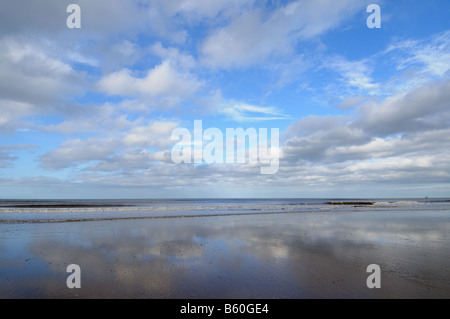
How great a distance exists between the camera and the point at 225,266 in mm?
11328

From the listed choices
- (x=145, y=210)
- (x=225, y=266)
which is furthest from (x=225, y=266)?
(x=145, y=210)

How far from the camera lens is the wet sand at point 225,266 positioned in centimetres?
844

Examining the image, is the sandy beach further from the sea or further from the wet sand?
the sea

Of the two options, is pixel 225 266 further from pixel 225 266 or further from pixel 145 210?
pixel 145 210

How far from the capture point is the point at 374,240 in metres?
17.2

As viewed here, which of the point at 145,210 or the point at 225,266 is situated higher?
the point at 225,266

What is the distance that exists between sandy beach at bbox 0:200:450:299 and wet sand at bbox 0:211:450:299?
35 millimetres

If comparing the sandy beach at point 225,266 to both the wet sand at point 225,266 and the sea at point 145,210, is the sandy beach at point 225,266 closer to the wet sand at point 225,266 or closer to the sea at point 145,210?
the wet sand at point 225,266

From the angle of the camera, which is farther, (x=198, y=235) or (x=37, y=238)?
(x=198, y=235)

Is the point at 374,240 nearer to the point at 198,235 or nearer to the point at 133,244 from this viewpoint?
the point at 198,235

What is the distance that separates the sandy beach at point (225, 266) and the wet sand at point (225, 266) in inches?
1.4
